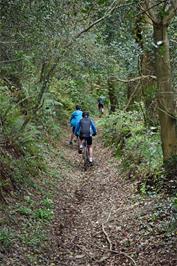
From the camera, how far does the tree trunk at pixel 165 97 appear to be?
33.2ft

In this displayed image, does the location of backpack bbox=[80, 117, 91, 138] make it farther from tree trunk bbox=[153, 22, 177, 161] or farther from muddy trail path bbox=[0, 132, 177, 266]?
tree trunk bbox=[153, 22, 177, 161]

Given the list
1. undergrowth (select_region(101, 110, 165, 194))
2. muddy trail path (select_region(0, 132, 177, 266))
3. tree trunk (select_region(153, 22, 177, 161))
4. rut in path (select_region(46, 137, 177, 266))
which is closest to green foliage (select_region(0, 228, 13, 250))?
muddy trail path (select_region(0, 132, 177, 266))

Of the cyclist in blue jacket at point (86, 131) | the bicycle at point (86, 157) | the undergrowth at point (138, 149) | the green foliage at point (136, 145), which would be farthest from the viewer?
the cyclist in blue jacket at point (86, 131)

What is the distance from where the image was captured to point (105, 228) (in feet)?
31.8

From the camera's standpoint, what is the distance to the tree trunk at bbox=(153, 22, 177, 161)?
10.1m

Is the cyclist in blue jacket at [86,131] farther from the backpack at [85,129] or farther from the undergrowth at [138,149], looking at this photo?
the undergrowth at [138,149]

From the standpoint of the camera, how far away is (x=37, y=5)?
10102 mm

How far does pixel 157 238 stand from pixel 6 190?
3.52m

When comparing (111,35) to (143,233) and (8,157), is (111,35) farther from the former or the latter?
(143,233)

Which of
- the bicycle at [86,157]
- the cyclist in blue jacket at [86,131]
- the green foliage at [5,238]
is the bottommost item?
the green foliage at [5,238]

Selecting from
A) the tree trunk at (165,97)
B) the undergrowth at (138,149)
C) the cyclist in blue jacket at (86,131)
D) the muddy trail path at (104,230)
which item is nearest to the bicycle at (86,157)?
the cyclist in blue jacket at (86,131)

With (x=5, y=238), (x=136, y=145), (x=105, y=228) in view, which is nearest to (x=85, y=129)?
(x=136, y=145)

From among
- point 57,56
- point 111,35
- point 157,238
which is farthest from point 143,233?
point 111,35

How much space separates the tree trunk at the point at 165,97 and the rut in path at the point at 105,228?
1385mm
